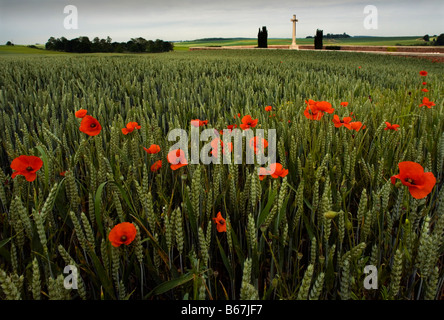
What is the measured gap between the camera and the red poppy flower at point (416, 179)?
0.67 metres

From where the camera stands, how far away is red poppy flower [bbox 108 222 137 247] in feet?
2.02

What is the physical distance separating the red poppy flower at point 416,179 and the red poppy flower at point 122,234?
638 mm

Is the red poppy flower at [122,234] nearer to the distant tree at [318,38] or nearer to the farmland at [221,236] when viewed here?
the farmland at [221,236]

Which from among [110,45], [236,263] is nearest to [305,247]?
[236,263]

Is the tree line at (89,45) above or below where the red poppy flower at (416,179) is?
above

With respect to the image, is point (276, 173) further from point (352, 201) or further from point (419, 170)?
point (352, 201)

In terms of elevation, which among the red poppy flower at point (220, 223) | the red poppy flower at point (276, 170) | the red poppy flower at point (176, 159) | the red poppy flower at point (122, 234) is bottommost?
the red poppy flower at point (220, 223)

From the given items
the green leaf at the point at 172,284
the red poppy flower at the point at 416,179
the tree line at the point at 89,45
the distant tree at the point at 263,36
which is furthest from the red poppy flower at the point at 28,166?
the distant tree at the point at 263,36

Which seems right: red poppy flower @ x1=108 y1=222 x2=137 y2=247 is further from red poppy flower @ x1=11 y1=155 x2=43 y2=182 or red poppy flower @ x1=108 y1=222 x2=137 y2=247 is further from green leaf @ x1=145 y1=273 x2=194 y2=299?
→ red poppy flower @ x1=11 y1=155 x2=43 y2=182

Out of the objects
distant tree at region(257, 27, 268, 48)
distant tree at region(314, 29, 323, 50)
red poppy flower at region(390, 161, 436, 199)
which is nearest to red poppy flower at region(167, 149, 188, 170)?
red poppy flower at region(390, 161, 436, 199)

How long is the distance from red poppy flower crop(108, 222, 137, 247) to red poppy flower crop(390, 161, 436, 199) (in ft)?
2.09

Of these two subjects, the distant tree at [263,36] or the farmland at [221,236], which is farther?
the distant tree at [263,36]

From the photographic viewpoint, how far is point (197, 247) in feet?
2.97
